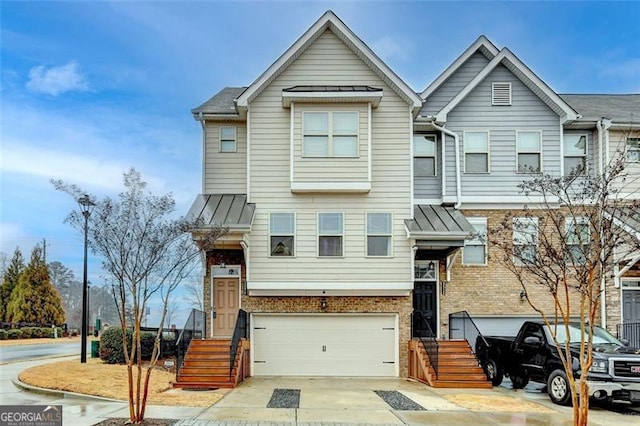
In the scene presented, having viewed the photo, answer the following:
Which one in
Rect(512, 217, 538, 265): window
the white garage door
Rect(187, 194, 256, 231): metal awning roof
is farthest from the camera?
the white garage door

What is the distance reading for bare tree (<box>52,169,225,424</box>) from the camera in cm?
1006

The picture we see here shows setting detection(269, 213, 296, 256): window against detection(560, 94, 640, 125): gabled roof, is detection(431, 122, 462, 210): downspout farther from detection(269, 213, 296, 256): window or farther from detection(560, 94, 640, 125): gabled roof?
detection(269, 213, 296, 256): window

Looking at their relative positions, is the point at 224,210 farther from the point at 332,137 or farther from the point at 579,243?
→ the point at 579,243

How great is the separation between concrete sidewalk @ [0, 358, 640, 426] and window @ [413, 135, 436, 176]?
7.23 meters

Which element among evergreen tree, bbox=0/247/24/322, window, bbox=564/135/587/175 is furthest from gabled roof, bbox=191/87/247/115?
evergreen tree, bbox=0/247/24/322

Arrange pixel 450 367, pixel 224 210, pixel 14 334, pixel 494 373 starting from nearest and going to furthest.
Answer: pixel 450 367 < pixel 494 373 < pixel 224 210 < pixel 14 334

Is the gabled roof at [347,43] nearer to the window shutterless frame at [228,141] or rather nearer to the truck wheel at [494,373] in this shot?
the window shutterless frame at [228,141]

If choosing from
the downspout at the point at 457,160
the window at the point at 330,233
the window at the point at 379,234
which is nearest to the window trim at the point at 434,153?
the downspout at the point at 457,160

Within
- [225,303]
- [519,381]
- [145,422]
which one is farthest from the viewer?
[225,303]

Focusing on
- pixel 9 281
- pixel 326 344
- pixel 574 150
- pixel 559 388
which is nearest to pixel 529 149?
pixel 574 150

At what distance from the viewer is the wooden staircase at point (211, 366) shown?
14977mm

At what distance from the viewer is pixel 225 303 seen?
735 inches

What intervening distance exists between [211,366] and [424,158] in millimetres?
9552

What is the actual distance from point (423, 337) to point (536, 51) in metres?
10.6
